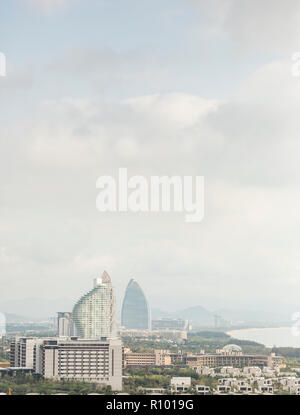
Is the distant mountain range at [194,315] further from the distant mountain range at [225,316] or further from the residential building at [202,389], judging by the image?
the residential building at [202,389]

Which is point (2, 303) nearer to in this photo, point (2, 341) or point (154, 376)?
point (2, 341)

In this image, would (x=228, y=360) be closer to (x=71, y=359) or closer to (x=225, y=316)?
(x=225, y=316)

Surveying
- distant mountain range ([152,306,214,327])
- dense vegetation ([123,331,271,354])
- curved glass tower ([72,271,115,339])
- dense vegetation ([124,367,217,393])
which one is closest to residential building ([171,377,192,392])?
dense vegetation ([124,367,217,393])

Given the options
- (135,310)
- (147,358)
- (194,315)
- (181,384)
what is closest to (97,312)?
(135,310)

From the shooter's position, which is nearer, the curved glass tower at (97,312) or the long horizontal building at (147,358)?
the long horizontal building at (147,358)

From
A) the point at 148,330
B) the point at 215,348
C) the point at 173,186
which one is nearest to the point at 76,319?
the point at 148,330

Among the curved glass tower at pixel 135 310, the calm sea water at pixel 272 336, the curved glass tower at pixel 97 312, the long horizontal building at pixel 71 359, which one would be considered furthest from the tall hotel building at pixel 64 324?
the calm sea water at pixel 272 336
